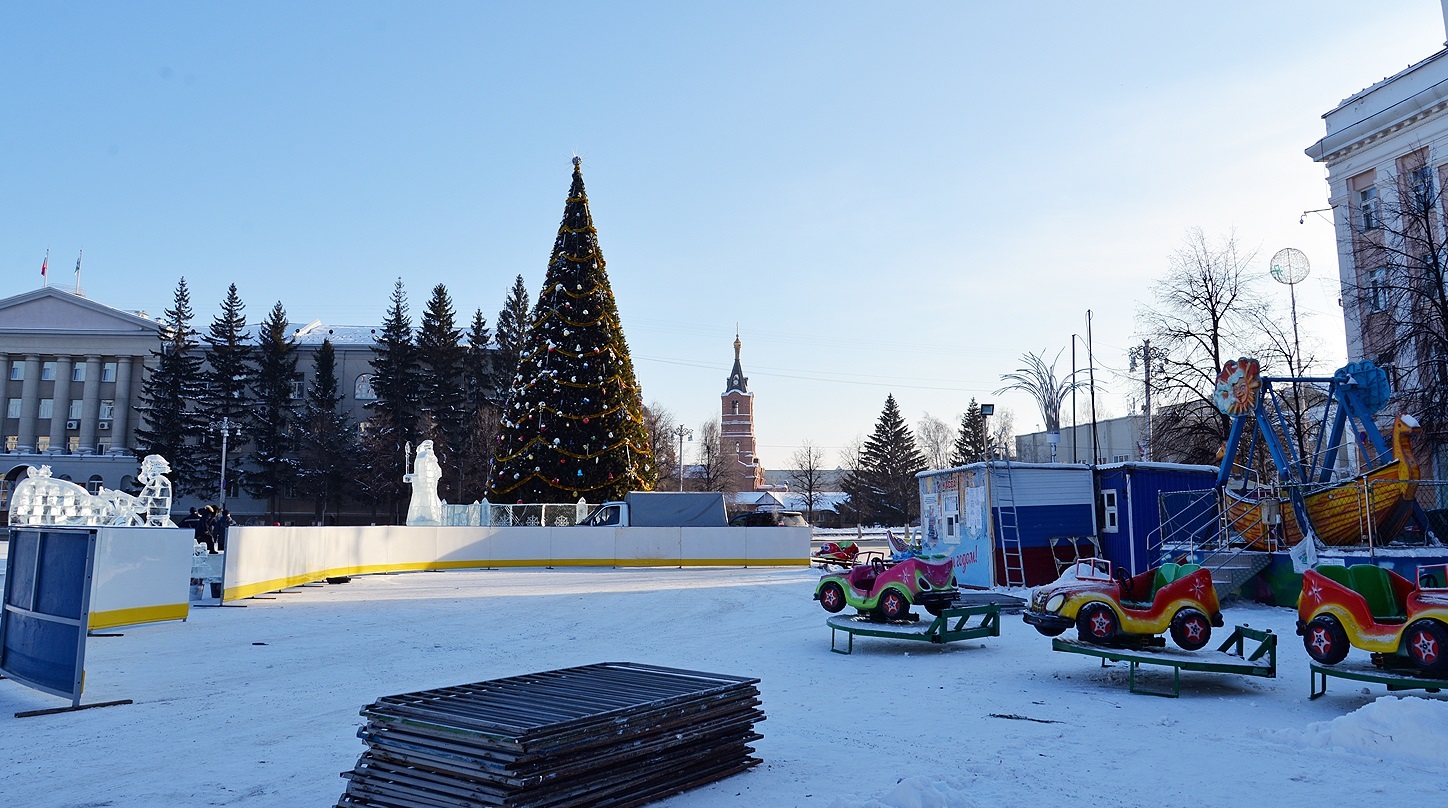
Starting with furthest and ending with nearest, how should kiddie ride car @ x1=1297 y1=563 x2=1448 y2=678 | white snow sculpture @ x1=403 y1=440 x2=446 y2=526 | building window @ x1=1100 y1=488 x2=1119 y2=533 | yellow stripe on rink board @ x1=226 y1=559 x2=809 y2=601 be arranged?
1. white snow sculpture @ x1=403 y1=440 x2=446 y2=526
2. yellow stripe on rink board @ x1=226 y1=559 x2=809 y2=601
3. building window @ x1=1100 y1=488 x2=1119 y2=533
4. kiddie ride car @ x1=1297 y1=563 x2=1448 y2=678

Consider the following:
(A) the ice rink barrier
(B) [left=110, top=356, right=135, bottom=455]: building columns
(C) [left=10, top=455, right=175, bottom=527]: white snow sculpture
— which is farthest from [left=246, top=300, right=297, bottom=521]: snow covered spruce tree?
(C) [left=10, top=455, right=175, bottom=527]: white snow sculpture

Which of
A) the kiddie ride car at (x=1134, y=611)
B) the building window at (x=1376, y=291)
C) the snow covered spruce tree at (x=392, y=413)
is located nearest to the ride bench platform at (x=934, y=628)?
the kiddie ride car at (x=1134, y=611)

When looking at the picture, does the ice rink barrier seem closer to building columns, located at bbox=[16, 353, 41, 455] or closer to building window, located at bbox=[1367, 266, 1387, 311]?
building window, located at bbox=[1367, 266, 1387, 311]

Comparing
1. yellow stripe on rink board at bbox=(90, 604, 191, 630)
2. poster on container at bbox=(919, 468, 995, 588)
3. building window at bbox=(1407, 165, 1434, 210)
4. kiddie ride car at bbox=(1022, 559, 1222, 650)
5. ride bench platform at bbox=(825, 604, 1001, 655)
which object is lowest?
yellow stripe on rink board at bbox=(90, 604, 191, 630)

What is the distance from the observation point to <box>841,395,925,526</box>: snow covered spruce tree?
270ft

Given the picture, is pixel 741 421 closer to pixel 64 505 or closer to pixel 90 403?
pixel 90 403

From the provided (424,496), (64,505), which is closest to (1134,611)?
(64,505)

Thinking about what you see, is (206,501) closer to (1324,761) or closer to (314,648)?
(314,648)

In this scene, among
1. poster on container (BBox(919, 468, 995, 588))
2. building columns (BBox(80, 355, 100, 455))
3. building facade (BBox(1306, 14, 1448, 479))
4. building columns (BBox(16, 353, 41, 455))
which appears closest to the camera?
poster on container (BBox(919, 468, 995, 588))

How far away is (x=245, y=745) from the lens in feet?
26.2

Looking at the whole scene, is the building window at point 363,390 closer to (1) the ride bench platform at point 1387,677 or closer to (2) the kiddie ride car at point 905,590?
(2) the kiddie ride car at point 905,590

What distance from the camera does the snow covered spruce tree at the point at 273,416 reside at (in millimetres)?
73062

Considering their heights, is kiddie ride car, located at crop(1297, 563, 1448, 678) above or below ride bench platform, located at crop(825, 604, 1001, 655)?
above

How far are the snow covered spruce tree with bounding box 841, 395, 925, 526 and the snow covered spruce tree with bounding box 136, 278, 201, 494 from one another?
5362 cm
